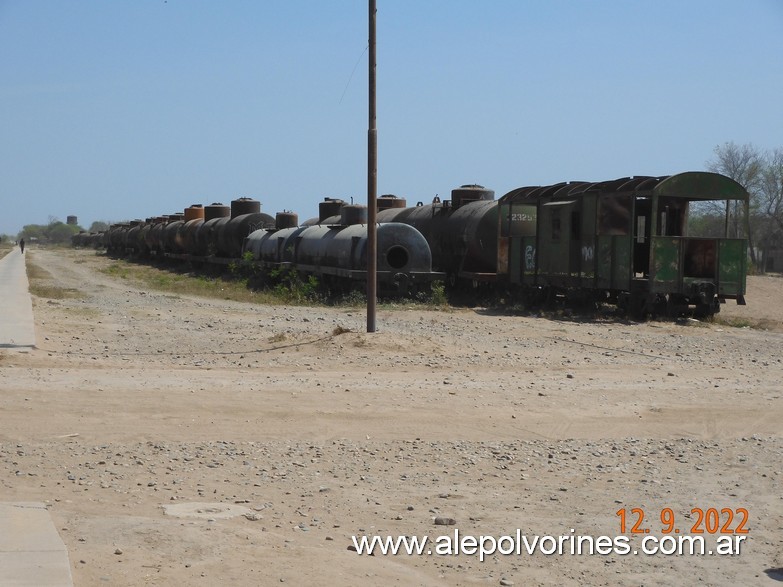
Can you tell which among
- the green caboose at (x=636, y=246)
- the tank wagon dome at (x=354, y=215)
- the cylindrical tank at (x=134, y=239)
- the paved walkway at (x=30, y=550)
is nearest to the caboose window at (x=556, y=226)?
the green caboose at (x=636, y=246)

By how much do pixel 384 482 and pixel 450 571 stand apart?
1946mm

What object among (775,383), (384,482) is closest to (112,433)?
(384,482)

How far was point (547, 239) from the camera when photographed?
84.8ft

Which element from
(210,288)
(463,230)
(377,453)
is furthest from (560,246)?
(377,453)

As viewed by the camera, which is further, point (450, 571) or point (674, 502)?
point (674, 502)

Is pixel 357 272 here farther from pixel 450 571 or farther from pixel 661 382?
pixel 450 571

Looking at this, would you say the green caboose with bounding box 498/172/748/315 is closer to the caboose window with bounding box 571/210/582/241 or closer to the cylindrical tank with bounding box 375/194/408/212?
the caboose window with bounding box 571/210/582/241

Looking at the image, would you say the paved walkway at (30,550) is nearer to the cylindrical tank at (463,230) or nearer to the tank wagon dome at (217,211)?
the cylindrical tank at (463,230)

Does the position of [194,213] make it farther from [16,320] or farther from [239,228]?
[16,320]

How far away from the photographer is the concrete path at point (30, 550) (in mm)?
5098

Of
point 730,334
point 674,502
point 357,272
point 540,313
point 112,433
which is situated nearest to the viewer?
point 674,502

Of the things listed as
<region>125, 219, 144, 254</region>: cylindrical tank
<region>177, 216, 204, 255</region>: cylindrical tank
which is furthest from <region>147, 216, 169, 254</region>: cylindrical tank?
<region>177, 216, 204, 255</region>: cylindrical tank

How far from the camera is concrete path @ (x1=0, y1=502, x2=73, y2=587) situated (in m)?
5.10

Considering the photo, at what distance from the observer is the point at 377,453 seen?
28.5ft
